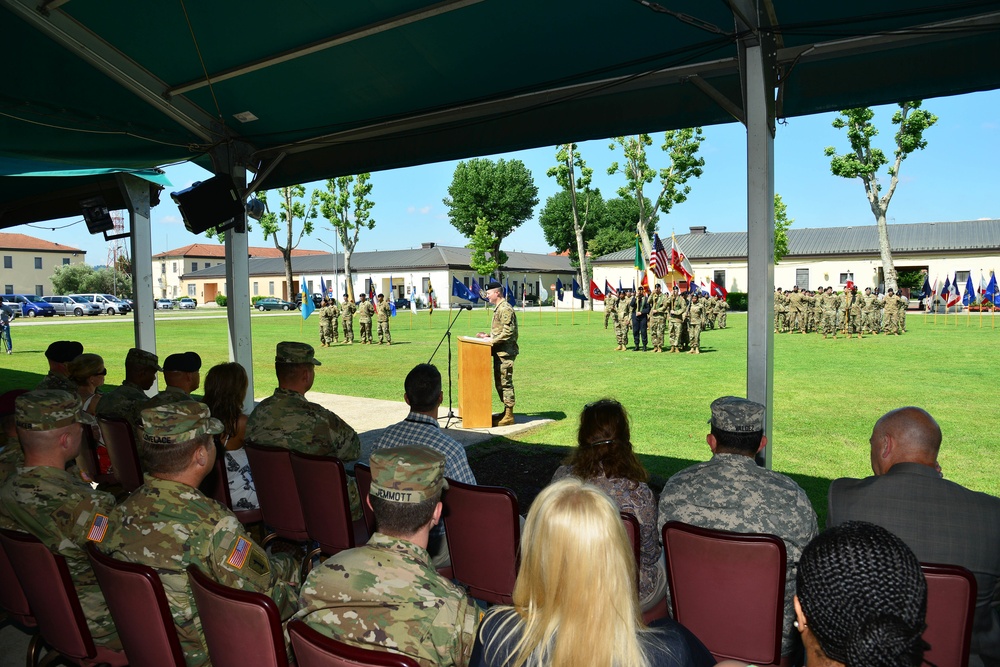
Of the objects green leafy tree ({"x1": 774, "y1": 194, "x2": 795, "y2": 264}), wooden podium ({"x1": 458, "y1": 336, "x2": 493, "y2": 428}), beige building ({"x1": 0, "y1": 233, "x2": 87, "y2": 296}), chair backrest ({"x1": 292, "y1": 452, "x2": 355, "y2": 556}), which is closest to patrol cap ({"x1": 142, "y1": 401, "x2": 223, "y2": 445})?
chair backrest ({"x1": 292, "y1": 452, "x2": 355, "y2": 556})

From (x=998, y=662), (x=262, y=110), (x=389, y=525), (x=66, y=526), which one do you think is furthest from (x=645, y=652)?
(x=262, y=110)

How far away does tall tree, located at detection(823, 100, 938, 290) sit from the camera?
95.8 feet

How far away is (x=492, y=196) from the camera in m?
70.1

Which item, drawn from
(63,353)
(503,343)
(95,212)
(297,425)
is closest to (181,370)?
(297,425)

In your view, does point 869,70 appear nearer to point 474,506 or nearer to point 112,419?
point 474,506

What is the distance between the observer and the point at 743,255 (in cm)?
5331

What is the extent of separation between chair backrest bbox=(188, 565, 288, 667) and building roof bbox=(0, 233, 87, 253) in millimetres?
91295

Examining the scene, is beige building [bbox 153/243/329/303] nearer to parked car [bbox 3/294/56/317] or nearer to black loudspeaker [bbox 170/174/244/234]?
parked car [bbox 3/294/56/317]

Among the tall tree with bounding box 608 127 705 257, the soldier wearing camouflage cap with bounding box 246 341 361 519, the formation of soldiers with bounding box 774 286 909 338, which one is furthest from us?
the tall tree with bounding box 608 127 705 257

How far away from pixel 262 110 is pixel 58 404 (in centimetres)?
461

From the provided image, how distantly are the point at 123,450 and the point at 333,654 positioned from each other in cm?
354

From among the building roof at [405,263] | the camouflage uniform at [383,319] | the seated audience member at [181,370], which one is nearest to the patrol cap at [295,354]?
the seated audience member at [181,370]

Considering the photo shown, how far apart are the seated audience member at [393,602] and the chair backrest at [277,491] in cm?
196

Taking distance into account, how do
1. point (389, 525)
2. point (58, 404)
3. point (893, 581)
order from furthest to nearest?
point (58, 404), point (389, 525), point (893, 581)
